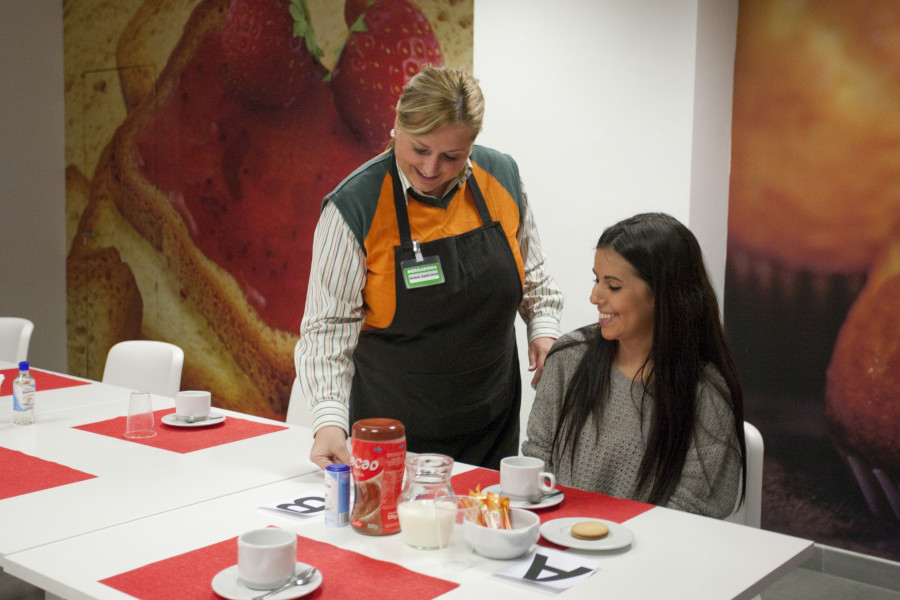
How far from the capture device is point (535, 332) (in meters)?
2.26

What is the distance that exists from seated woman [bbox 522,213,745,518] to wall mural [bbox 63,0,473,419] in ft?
7.21

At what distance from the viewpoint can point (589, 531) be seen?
4.49ft

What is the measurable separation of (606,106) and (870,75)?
2.95 feet

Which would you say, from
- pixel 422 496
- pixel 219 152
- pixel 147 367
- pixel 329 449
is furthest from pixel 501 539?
pixel 219 152

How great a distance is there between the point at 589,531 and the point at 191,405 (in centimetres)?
128

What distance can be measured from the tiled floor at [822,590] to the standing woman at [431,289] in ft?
4.39

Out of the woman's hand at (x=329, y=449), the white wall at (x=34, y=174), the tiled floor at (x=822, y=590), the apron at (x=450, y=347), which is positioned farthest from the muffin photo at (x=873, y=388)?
the white wall at (x=34, y=174)

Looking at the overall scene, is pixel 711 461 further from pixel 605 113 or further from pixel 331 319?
pixel 605 113

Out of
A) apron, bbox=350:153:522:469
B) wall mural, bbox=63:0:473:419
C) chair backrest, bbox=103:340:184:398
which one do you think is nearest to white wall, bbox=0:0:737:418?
wall mural, bbox=63:0:473:419

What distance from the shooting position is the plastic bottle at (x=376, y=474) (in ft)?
4.56

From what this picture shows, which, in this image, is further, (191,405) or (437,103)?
(191,405)

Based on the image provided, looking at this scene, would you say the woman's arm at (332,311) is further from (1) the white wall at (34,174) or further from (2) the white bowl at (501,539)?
(1) the white wall at (34,174)

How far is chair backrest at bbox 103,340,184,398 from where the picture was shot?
293 cm

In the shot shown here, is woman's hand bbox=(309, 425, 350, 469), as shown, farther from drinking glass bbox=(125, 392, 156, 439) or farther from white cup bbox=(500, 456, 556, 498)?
drinking glass bbox=(125, 392, 156, 439)
